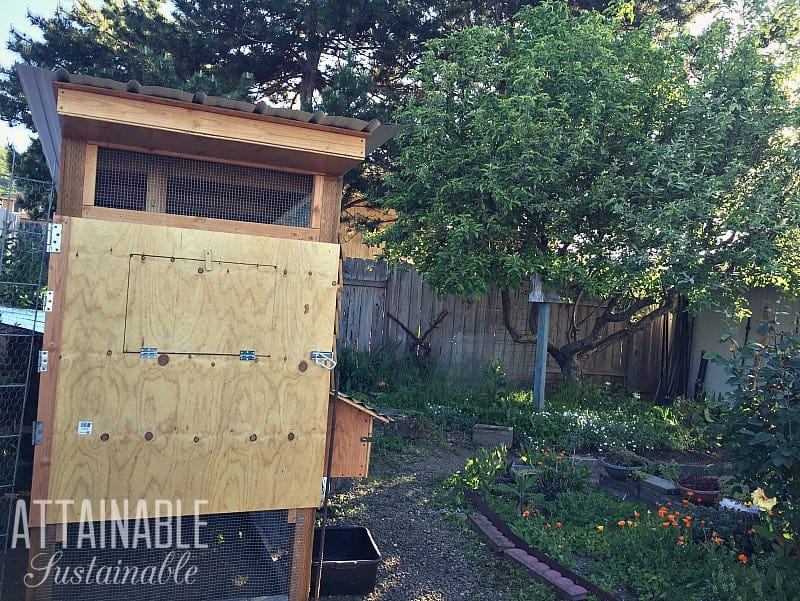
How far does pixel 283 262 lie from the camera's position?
352 centimetres

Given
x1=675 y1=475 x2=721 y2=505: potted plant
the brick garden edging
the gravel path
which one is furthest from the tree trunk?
the brick garden edging

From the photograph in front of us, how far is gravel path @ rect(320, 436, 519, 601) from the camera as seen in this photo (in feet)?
13.0

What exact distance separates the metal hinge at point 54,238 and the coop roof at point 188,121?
489 millimetres

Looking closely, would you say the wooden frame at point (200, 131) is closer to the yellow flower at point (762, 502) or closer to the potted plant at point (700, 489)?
the yellow flower at point (762, 502)

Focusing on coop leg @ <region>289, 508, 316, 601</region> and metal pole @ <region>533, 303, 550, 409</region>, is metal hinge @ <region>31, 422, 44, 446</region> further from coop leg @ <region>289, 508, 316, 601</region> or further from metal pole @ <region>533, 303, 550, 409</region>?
metal pole @ <region>533, 303, 550, 409</region>

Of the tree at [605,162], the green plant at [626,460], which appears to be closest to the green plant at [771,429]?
the green plant at [626,460]

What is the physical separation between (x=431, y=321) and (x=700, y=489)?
15.8ft

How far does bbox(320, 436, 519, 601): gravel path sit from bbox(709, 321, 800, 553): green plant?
1.57 metres

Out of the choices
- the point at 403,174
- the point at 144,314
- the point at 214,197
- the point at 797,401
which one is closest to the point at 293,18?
the point at 403,174

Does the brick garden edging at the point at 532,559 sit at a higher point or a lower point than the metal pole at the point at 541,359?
lower

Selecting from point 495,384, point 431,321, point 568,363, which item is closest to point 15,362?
point 495,384

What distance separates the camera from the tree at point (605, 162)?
23.7ft

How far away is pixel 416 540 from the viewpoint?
4633mm

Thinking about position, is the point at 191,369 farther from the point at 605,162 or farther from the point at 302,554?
the point at 605,162
